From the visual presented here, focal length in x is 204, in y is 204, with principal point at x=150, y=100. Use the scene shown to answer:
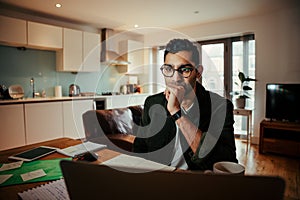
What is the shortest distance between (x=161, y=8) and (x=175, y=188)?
11.2ft

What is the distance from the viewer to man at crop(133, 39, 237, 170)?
90 cm

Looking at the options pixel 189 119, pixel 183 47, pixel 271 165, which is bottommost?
pixel 271 165

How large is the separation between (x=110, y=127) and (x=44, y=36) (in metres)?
2.23

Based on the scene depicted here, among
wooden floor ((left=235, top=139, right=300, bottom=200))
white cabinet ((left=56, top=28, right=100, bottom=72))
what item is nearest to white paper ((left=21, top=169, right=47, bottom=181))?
wooden floor ((left=235, top=139, right=300, bottom=200))

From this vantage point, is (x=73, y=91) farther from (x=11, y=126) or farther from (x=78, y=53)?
(x=11, y=126)

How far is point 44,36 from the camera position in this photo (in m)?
3.50

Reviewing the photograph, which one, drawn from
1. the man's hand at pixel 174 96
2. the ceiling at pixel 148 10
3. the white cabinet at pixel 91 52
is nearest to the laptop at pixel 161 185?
the man's hand at pixel 174 96

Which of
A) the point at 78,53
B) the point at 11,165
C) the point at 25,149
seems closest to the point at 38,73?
the point at 78,53

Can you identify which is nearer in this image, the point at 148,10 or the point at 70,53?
the point at 148,10

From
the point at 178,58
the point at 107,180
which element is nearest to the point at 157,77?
the point at 178,58

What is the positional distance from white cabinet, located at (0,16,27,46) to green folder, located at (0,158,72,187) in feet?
9.32

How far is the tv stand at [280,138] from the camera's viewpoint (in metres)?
3.03

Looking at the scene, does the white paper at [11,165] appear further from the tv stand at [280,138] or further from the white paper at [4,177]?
the tv stand at [280,138]

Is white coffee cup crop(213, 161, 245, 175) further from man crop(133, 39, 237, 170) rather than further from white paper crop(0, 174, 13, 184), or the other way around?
Answer: white paper crop(0, 174, 13, 184)
